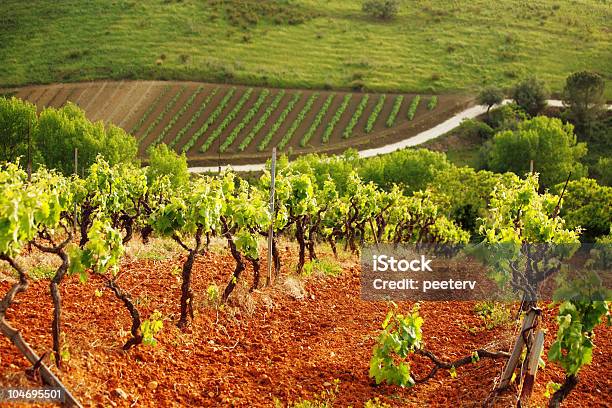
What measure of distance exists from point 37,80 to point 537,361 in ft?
227

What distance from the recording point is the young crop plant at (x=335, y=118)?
6109cm

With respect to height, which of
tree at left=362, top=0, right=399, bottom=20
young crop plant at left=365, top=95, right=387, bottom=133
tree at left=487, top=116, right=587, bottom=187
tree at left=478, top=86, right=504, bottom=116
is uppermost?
tree at left=362, top=0, right=399, bottom=20

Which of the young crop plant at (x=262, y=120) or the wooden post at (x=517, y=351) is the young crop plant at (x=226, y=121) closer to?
the young crop plant at (x=262, y=120)

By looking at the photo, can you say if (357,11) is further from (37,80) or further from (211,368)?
(211,368)

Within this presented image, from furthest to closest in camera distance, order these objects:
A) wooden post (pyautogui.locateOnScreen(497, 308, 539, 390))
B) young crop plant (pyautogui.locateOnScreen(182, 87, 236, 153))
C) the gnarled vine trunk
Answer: young crop plant (pyautogui.locateOnScreen(182, 87, 236, 153)) → the gnarled vine trunk → wooden post (pyautogui.locateOnScreen(497, 308, 539, 390))

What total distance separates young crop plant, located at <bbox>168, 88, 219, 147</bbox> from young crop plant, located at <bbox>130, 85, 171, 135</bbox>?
391cm

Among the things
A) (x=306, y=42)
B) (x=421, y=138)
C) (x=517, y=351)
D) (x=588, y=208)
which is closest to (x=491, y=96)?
(x=421, y=138)

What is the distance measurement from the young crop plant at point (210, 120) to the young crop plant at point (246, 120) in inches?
96.1

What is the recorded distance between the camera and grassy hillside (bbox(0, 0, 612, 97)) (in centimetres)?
7231

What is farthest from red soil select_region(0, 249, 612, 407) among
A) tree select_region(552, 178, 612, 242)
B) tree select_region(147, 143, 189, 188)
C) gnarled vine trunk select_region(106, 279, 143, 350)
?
→ tree select_region(147, 143, 189, 188)

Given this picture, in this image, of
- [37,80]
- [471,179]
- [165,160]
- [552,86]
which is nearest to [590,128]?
[552,86]

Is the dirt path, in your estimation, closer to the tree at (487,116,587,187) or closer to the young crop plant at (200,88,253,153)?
the young crop plant at (200,88,253,153)

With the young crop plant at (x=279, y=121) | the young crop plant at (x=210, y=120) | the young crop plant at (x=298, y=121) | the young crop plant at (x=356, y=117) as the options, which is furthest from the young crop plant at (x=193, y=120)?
the young crop plant at (x=356, y=117)

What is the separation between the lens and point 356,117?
64.6m
